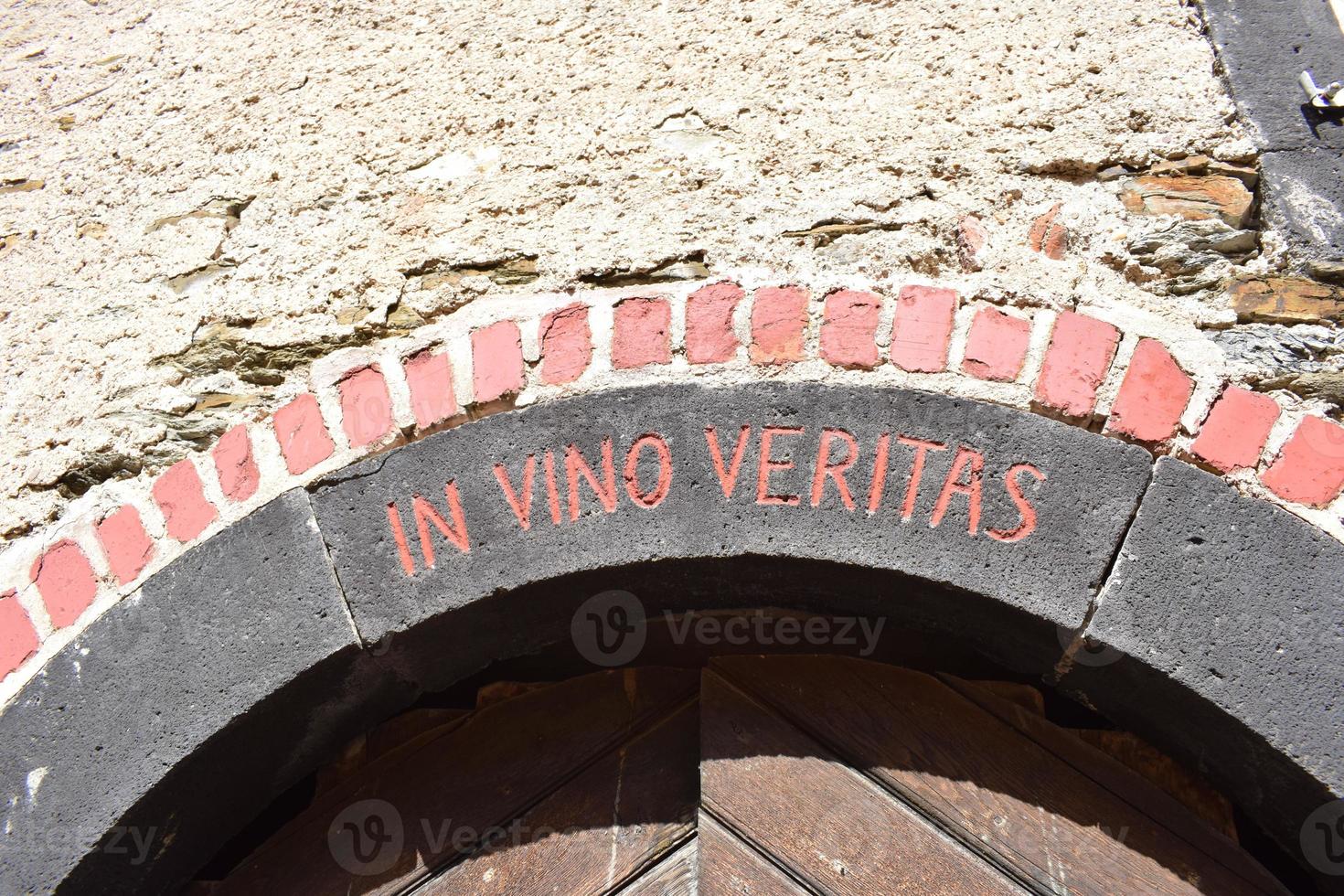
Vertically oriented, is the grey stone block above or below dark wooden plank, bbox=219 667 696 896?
above

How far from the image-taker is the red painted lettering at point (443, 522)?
1.48 m

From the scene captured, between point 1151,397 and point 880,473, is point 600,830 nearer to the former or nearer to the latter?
point 880,473

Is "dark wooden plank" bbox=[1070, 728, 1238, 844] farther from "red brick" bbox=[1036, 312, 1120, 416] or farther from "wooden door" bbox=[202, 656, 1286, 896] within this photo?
"red brick" bbox=[1036, 312, 1120, 416]

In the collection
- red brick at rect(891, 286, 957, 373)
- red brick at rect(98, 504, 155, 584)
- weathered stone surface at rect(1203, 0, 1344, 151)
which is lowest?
red brick at rect(98, 504, 155, 584)

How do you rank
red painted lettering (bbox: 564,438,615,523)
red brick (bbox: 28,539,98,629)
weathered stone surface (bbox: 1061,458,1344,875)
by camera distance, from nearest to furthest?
weathered stone surface (bbox: 1061,458,1344,875) < red painted lettering (bbox: 564,438,615,523) < red brick (bbox: 28,539,98,629)

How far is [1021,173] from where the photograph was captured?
1598 mm

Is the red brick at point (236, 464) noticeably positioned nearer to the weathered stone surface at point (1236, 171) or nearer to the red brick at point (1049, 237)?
the red brick at point (1049, 237)

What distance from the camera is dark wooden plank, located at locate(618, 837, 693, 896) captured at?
4.72ft

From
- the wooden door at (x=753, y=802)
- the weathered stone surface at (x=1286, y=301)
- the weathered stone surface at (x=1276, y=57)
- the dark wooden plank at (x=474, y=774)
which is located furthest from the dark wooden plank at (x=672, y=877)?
the weathered stone surface at (x=1276, y=57)

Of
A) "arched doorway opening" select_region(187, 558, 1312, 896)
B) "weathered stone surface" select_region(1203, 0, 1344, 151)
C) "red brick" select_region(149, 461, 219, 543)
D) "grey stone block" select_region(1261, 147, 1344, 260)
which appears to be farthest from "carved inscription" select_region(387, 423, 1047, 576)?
"weathered stone surface" select_region(1203, 0, 1344, 151)

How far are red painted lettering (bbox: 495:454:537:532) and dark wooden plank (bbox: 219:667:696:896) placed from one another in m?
0.38

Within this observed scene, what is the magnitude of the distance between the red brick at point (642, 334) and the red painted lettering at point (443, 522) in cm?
34

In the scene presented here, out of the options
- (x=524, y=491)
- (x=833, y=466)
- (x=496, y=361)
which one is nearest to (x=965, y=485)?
(x=833, y=466)

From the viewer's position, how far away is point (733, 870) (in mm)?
1425
